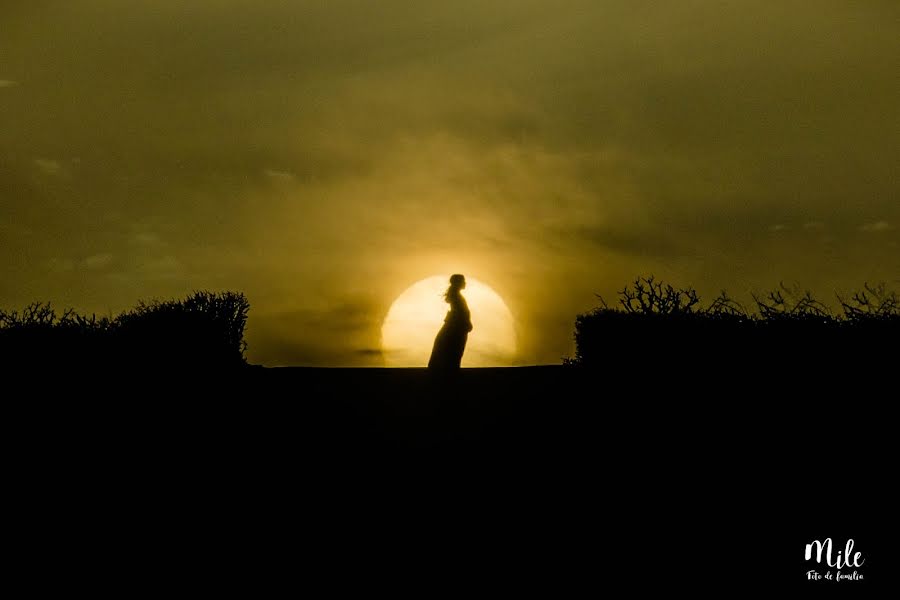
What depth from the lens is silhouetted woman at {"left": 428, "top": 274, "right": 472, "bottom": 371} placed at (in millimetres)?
15125

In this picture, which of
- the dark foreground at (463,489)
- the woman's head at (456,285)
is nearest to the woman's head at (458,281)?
the woman's head at (456,285)

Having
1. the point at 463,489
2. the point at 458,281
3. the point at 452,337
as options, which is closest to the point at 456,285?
the point at 458,281

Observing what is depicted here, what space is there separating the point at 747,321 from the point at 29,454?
9.73 metres

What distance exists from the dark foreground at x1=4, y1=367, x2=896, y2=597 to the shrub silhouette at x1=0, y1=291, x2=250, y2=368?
15.8 inches

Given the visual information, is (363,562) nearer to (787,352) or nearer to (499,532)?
(499,532)

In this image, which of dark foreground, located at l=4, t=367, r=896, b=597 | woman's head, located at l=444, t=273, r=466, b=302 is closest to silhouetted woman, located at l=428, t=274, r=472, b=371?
woman's head, located at l=444, t=273, r=466, b=302

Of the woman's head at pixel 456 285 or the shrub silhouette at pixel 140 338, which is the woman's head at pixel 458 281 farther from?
the shrub silhouette at pixel 140 338

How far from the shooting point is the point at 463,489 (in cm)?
1063

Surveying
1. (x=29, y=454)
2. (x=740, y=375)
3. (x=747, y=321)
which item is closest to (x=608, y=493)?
(x=740, y=375)

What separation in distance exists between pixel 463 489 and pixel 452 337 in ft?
15.7

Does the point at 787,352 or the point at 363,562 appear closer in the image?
the point at 363,562

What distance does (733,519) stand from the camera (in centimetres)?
991

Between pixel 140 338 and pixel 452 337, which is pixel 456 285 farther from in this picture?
pixel 140 338

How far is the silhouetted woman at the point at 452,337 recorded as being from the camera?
15125 millimetres
